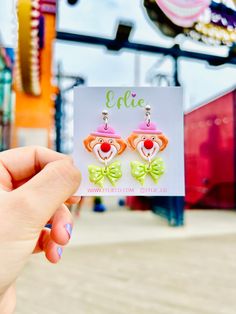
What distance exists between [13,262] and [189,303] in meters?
1.46

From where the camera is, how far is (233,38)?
103 cm

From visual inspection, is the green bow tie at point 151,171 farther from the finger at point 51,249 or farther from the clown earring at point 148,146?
the finger at point 51,249

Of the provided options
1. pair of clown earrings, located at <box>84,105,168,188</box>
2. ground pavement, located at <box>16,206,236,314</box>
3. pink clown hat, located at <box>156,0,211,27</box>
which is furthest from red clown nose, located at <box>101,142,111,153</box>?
ground pavement, located at <box>16,206,236,314</box>

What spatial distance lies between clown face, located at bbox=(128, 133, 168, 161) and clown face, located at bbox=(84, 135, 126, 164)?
0.02 m

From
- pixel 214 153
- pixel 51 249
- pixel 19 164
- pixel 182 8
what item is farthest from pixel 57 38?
pixel 214 153

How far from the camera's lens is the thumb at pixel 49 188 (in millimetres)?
510

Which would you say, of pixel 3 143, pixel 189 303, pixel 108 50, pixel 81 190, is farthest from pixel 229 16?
pixel 3 143

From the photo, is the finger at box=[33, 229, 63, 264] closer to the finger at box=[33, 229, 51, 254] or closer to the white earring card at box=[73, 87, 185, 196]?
the finger at box=[33, 229, 51, 254]

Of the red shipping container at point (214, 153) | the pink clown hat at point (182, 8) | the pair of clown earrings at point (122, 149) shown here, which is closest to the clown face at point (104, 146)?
the pair of clown earrings at point (122, 149)

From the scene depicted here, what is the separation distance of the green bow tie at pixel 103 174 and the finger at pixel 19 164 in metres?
0.16

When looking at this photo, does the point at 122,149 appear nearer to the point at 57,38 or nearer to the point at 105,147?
the point at 105,147

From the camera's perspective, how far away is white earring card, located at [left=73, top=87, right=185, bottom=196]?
1.75ft

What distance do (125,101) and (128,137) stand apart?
60 millimetres

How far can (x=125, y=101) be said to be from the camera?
54 centimetres
